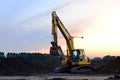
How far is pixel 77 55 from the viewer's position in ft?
213

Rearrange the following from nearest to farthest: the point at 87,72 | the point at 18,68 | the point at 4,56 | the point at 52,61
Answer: the point at 87,72 → the point at 18,68 → the point at 4,56 → the point at 52,61

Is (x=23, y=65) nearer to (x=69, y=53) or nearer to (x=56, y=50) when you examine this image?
(x=69, y=53)

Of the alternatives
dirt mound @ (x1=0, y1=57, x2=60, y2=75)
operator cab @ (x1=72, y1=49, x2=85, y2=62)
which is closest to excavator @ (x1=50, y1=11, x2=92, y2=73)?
operator cab @ (x1=72, y1=49, x2=85, y2=62)

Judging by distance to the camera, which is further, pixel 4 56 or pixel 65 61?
pixel 4 56

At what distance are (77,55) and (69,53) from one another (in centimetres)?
216

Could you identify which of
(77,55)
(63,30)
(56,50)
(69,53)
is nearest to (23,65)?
(63,30)

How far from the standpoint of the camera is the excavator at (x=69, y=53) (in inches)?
2505

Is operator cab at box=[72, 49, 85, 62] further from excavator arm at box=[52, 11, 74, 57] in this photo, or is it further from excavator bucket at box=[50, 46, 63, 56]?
excavator bucket at box=[50, 46, 63, 56]

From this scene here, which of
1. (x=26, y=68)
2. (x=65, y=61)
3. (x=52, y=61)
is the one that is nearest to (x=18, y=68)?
(x=26, y=68)

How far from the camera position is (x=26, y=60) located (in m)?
90.1

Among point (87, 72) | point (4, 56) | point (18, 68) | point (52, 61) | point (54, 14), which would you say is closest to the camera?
point (87, 72)

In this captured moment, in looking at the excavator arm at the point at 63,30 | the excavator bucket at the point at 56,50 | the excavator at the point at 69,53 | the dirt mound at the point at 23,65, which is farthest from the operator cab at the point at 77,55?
the dirt mound at the point at 23,65

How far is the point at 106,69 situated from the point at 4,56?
31.6m

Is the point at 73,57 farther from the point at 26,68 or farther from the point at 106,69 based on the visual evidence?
the point at 26,68
